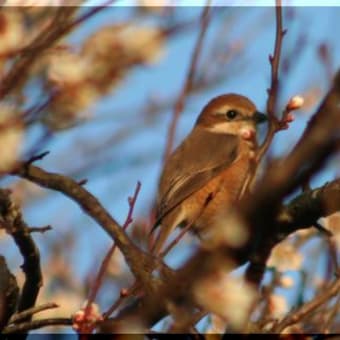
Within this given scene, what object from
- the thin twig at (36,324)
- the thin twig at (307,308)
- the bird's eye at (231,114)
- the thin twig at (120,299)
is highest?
the bird's eye at (231,114)

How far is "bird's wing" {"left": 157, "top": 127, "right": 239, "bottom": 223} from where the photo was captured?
14.6ft

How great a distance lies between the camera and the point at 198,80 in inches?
188

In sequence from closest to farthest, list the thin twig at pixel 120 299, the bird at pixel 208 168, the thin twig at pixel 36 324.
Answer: the thin twig at pixel 120 299, the thin twig at pixel 36 324, the bird at pixel 208 168

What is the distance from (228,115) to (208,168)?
68cm

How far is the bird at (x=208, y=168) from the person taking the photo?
440 cm

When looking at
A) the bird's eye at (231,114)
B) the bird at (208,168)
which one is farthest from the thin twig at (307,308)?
the bird's eye at (231,114)

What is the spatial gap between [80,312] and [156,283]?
190mm

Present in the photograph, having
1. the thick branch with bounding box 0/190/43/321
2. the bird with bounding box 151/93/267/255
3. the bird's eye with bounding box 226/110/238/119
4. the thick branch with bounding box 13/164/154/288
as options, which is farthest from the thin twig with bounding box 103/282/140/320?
the bird's eye with bounding box 226/110/238/119

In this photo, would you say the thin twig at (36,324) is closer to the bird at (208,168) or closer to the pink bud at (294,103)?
the pink bud at (294,103)

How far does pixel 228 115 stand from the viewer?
532cm

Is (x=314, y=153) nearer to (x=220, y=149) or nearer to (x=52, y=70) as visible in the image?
(x=52, y=70)

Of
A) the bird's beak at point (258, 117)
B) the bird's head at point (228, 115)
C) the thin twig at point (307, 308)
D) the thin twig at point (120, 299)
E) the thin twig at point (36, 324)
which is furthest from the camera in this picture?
the bird's head at point (228, 115)

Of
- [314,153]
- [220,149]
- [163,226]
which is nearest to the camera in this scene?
[314,153]

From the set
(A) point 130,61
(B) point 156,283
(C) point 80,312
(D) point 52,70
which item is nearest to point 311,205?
(B) point 156,283
